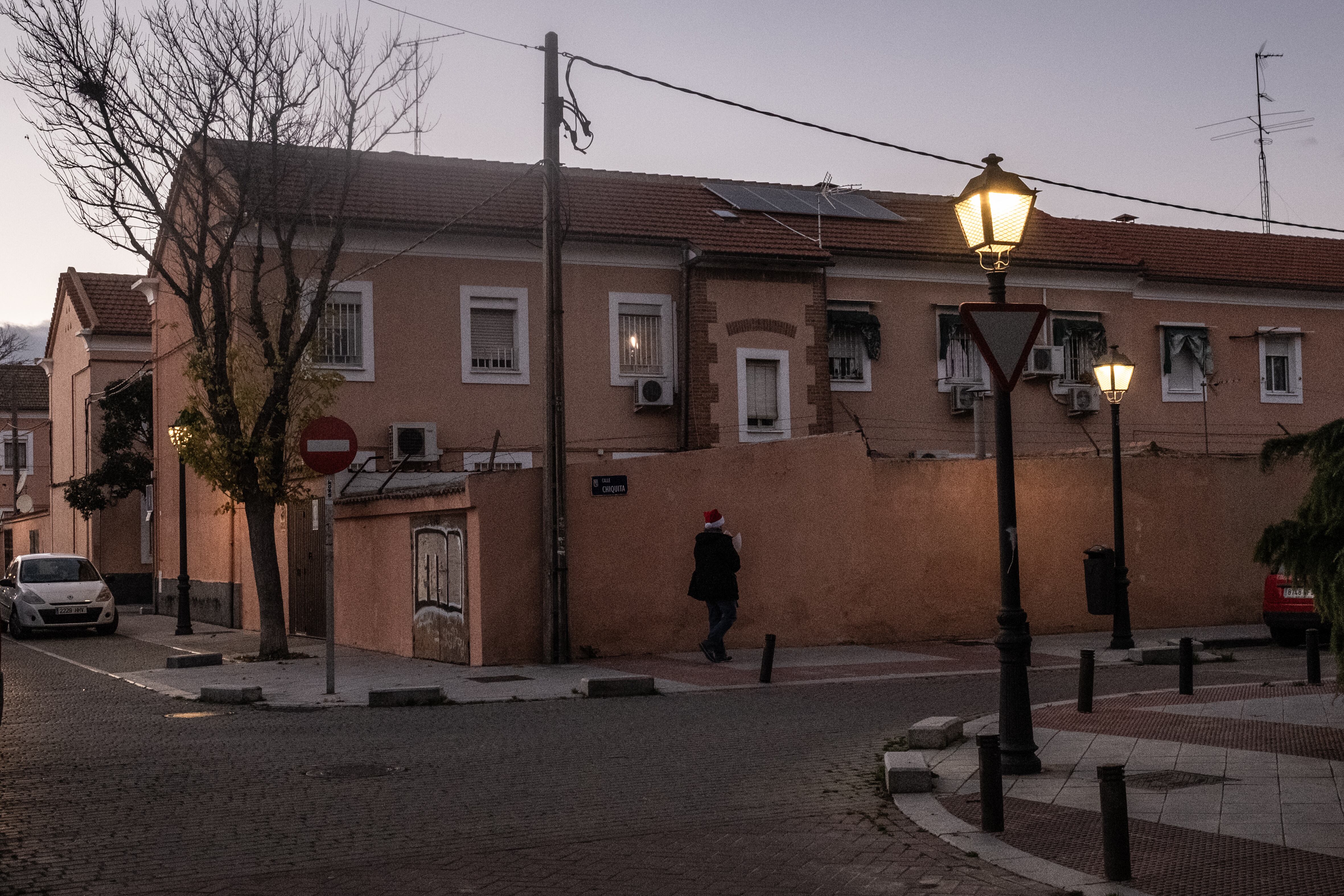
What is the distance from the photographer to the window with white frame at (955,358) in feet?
91.7

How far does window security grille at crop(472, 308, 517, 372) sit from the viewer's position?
2452 cm

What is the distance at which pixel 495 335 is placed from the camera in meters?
24.7

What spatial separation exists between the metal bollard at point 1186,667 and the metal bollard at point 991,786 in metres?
5.97

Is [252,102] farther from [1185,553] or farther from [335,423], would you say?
[1185,553]

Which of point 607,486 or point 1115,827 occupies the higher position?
point 607,486

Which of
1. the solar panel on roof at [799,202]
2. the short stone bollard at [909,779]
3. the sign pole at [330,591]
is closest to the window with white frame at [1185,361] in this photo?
the solar panel on roof at [799,202]

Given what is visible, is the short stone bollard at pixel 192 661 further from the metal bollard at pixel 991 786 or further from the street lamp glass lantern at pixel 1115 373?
the metal bollard at pixel 991 786

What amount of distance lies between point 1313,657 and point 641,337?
587 inches

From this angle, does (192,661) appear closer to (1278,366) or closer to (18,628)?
(18,628)

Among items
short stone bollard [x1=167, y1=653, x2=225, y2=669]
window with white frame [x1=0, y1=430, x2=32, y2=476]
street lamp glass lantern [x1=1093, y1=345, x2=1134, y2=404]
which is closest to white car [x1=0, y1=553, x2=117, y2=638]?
short stone bollard [x1=167, y1=653, x2=225, y2=669]

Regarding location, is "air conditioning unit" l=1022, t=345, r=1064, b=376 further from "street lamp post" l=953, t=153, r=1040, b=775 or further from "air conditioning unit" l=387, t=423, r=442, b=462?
"street lamp post" l=953, t=153, r=1040, b=775

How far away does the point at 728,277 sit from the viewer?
85.1 ft

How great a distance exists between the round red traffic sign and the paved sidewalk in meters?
6.84

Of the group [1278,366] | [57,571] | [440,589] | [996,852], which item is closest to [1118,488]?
[440,589]
